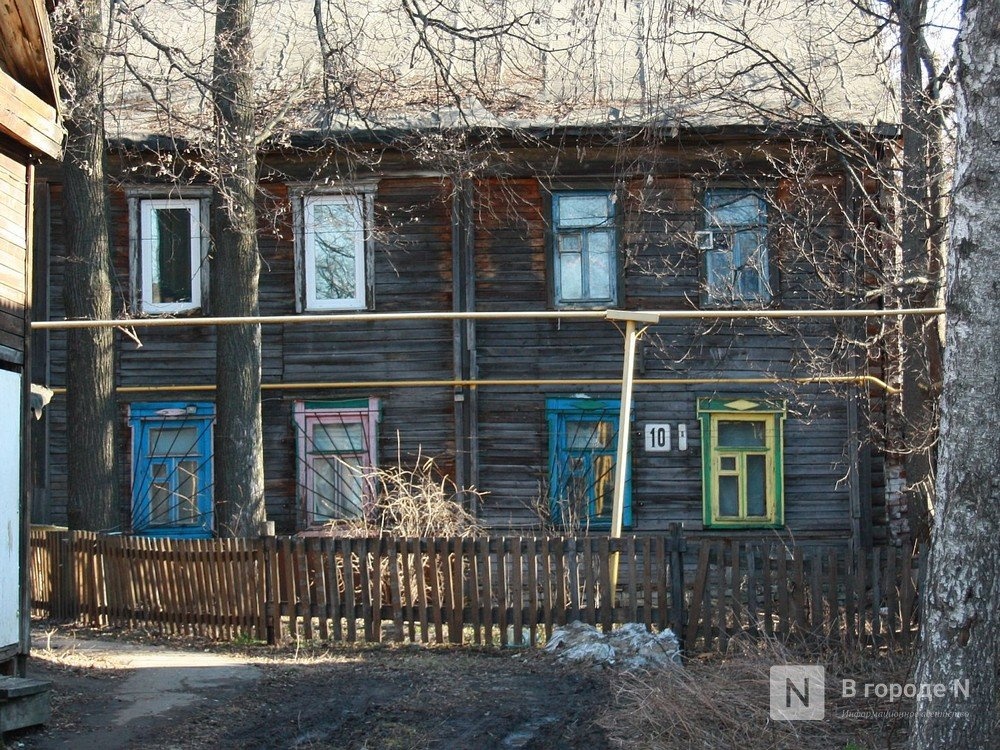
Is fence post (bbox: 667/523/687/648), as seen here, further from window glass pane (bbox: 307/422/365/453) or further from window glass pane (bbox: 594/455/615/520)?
window glass pane (bbox: 307/422/365/453)

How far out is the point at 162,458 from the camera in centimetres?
1501

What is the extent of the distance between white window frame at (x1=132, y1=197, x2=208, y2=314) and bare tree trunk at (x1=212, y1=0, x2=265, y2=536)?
2.86m

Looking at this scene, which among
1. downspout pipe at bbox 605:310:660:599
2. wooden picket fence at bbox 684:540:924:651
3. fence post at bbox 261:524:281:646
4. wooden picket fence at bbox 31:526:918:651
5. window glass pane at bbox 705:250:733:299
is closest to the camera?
downspout pipe at bbox 605:310:660:599

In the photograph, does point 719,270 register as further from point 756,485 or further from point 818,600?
point 818,600

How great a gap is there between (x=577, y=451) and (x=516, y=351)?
5.32 ft

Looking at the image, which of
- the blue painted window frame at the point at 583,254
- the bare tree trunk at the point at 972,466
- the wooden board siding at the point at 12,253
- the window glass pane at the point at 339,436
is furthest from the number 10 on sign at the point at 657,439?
the bare tree trunk at the point at 972,466

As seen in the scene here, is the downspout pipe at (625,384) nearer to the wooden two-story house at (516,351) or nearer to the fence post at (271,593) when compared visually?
the fence post at (271,593)

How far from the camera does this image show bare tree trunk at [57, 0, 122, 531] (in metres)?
12.4

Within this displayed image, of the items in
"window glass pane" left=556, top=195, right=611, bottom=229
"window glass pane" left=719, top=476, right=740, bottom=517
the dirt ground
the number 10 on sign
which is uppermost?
"window glass pane" left=556, top=195, right=611, bottom=229

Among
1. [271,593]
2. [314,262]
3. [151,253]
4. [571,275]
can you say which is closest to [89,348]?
[151,253]

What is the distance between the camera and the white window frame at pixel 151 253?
49.1 ft

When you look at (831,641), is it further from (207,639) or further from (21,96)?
(21,96)

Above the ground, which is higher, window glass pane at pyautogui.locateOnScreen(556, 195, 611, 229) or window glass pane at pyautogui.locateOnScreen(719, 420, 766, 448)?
window glass pane at pyautogui.locateOnScreen(556, 195, 611, 229)

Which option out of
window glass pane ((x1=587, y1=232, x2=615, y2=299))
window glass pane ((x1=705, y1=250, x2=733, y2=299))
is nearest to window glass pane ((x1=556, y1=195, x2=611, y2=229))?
window glass pane ((x1=587, y1=232, x2=615, y2=299))
